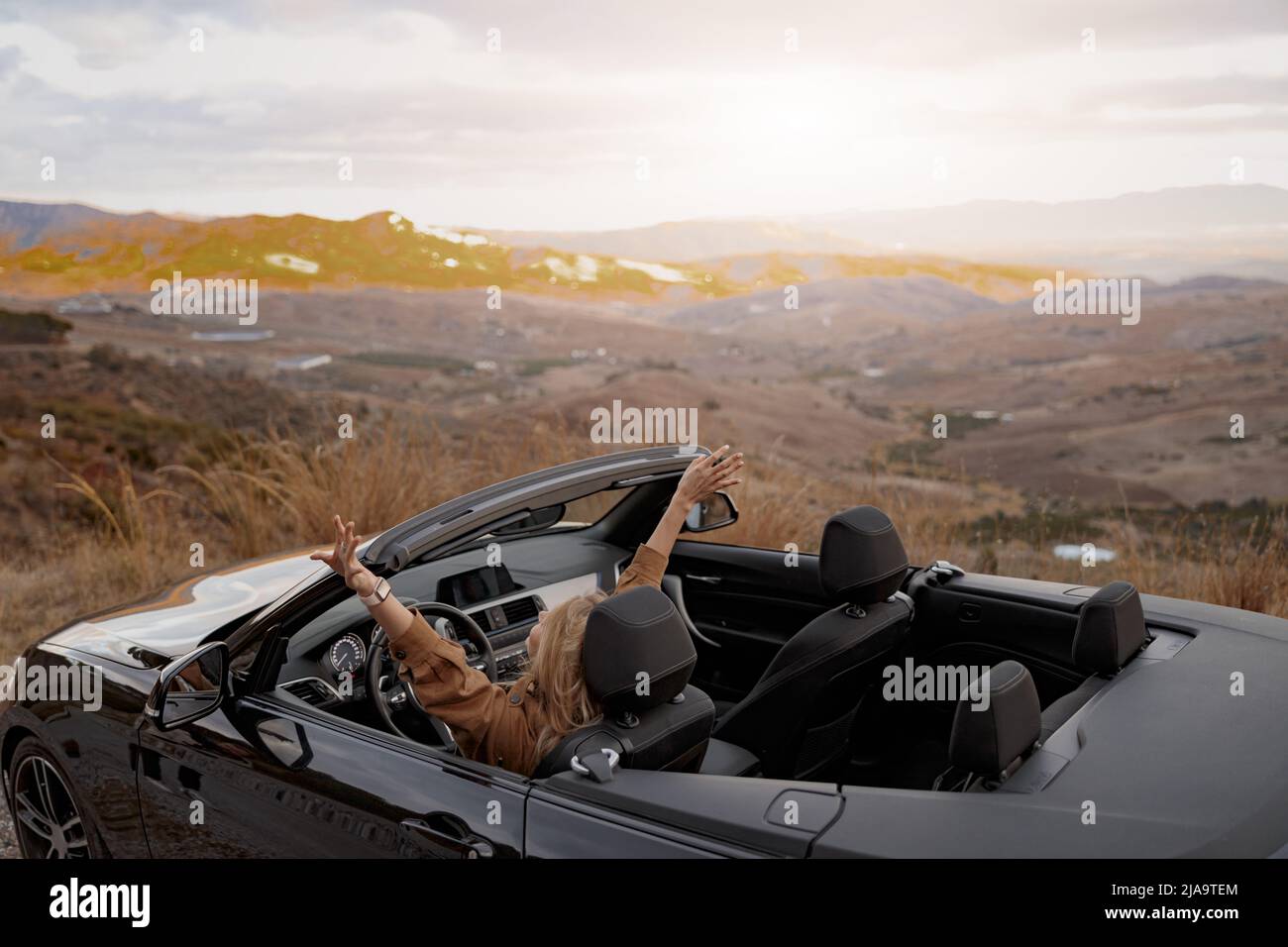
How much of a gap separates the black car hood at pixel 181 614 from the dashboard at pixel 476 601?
0.31 m

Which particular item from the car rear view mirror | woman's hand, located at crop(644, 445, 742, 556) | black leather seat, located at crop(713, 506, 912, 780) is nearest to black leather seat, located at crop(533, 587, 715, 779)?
black leather seat, located at crop(713, 506, 912, 780)

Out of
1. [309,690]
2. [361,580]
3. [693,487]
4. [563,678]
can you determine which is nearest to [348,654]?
[309,690]

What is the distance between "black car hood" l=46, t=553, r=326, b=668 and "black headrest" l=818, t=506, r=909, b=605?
179 cm

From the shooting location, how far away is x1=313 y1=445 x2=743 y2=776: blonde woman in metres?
2.31

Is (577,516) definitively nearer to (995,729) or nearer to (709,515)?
(709,515)

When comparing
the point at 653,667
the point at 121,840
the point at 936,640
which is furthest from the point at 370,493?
the point at 653,667

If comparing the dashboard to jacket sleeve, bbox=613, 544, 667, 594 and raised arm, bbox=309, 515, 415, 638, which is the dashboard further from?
jacket sleeve, bbox=613, 544, 667, 594

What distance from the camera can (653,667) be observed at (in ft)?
7.08

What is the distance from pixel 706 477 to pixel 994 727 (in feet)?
5.13

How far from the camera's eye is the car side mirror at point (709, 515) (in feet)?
13.7

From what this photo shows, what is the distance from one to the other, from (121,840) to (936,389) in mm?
51929

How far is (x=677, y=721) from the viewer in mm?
2275

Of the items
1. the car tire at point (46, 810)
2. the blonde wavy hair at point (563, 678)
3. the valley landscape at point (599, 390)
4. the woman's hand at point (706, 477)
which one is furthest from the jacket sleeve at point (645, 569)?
the valley landscape at point (599, 390)
